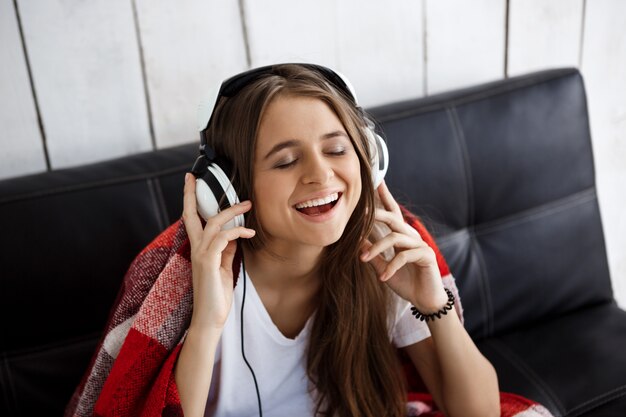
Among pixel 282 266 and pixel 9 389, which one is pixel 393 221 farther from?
pixel 9 389

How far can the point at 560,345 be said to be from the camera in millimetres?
1429

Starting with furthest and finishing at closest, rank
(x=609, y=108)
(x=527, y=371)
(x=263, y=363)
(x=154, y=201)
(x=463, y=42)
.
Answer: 1. (x=609, y=108)
2. (x=463, y=42)
3. (x=527, y=371)
4. (x=154, y=201)
5. (x=263, y=363)

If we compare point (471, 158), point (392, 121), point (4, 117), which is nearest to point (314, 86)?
point (392, 121)

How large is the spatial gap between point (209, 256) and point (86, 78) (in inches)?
23.4

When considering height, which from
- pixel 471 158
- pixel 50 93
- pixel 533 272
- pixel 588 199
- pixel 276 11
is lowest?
pixel 533 272

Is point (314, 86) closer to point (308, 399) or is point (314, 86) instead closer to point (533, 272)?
point (308, 399)

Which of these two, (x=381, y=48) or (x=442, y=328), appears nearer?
(x=442, y=328)

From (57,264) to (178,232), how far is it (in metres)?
0.29

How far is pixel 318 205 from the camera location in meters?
0.96

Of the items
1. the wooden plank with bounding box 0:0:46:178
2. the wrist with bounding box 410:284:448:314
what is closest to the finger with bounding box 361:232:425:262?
the wrist with bounding box 410:284:448:314

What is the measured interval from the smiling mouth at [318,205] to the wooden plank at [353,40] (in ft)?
1.88

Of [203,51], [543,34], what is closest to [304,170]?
[203,51]

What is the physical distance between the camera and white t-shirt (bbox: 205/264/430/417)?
1.10 metres

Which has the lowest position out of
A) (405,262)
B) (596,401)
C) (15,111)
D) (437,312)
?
(596,401)
